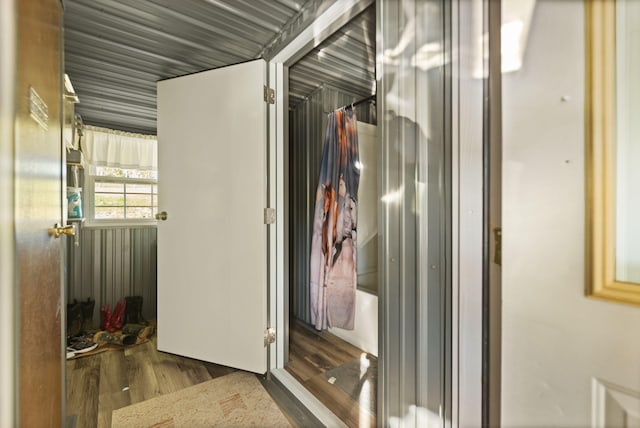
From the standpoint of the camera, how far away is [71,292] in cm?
250

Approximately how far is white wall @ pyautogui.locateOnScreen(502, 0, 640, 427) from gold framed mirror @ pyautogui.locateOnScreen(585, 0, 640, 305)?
0.01 meters

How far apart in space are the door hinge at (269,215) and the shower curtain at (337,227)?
626mm

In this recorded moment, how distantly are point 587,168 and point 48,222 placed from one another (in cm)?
143

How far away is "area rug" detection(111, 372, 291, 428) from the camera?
1.29 m

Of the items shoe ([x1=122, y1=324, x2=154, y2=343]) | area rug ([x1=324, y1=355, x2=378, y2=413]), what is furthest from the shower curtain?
shoe ([x1=122, y1=324, x2=154, y2=343])

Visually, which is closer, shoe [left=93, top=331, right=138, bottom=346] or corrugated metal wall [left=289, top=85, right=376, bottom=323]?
shoe [left=93, top=331, right=138, bottom=346]

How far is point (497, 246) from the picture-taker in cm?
61

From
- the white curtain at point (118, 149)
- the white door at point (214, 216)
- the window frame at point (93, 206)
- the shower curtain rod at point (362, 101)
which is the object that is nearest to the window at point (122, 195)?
the window frame at point (93, 206)

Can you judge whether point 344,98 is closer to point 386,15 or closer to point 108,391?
point 386,15

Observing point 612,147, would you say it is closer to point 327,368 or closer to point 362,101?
point 327,368

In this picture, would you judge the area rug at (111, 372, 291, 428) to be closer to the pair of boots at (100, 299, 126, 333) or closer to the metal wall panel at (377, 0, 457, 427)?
the metal wall panel at (377, 0, 457, 427)

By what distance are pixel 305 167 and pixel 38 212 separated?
1959 millimetres

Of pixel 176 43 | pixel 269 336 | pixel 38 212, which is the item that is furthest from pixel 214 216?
pixel 176 43

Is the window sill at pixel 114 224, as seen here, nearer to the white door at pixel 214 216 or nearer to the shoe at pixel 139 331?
the shoe at pixel 139 331
